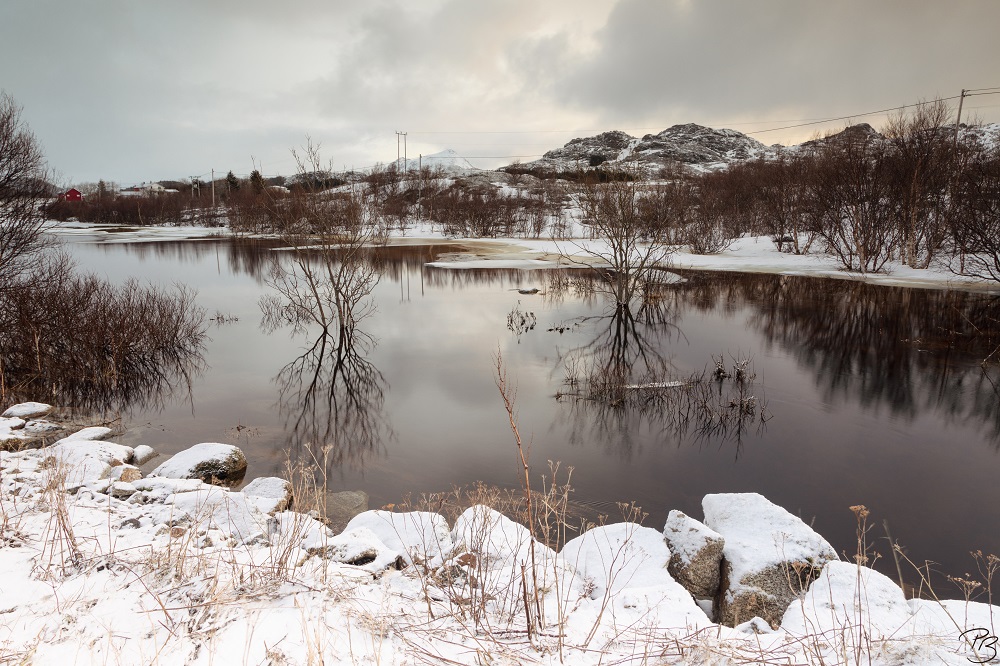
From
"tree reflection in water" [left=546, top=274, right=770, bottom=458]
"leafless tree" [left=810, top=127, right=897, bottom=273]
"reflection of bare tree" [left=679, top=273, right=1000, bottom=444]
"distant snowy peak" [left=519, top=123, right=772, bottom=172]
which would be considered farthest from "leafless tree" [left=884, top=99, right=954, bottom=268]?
"distant snowy peak" [left=519, top=123, right=772, bottom=172]

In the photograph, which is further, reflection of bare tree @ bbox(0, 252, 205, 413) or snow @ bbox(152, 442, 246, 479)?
reflection of bare tree @ bbox(0, 252, 205, 413)

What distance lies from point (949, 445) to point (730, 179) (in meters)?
37.3

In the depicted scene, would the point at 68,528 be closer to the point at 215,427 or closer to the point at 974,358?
the point at 215,427

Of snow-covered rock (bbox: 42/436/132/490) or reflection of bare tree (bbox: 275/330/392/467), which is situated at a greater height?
snow-covered rock (bbox: 42/436/132/490)

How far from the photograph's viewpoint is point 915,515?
6191 mm

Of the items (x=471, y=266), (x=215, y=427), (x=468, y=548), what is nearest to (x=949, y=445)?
(x=468, y=548)

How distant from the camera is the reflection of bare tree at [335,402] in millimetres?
8304

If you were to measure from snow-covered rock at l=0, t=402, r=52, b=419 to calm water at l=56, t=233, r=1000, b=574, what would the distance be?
1.27 metres

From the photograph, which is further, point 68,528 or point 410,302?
point 410,302

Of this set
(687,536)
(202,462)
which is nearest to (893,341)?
(687,536)

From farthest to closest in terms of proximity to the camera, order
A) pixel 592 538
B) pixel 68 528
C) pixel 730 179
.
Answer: pixel 730 179
pixel 592 538
pixel 68 528

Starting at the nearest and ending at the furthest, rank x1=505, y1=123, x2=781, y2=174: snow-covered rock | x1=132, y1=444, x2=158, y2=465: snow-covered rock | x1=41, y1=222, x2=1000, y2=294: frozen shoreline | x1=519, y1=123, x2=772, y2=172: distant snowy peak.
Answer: x1=132, y1=444, x2=158, y2=465: snow-covered rock, x1=41, y1=222, x2=1000, y2=294: frozen shoreline, x1=505, y1=123, x2=781, y2=174: snow-covered rock, x1=519, y1=123, x2=772, y2=172: distant snowy peak

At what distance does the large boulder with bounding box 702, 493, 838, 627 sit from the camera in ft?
14.0

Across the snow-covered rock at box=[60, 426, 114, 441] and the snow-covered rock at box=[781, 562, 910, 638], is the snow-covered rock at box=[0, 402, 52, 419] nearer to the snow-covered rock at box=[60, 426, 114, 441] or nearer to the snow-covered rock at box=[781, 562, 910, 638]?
the snow-covered rock at box=[60, 426, 114, 441]
